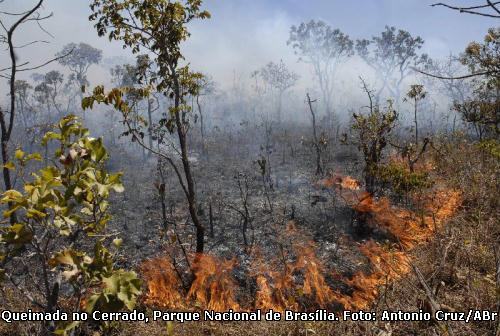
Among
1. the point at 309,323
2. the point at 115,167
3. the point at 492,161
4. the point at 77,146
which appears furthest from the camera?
the point at 115,167

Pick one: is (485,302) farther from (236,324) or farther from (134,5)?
(134,5)

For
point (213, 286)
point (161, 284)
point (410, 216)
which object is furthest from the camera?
point (410, 216)

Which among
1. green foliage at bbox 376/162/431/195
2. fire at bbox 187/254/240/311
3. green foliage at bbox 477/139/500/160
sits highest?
green foliage at bbox 477/139/500/160

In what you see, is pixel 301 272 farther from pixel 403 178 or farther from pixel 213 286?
pixel 403 178

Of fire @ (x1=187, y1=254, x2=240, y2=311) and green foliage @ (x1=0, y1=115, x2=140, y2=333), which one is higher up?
green foliage @ (x1=0, y1=115, x2=140, y2=333)

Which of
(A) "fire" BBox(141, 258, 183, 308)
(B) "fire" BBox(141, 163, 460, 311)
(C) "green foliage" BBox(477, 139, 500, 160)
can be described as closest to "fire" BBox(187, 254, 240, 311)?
(B) "fire" BBox(141, 163, 460, 311)

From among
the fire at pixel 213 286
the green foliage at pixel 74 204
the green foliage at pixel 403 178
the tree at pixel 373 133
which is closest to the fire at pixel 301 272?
the fire at pixel 213 286

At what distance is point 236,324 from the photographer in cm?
473

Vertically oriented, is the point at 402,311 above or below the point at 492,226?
below

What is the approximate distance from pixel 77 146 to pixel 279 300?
4907 mm

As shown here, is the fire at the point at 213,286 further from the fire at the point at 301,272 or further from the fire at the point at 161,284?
the fire at the point at 161,284

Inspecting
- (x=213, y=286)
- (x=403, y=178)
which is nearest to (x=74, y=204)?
(x=213, y=286)

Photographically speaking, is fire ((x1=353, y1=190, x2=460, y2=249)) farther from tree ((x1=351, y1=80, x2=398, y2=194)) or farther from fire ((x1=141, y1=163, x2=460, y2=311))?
tree ((x1=351, y1=80, x2=398, y2=194))

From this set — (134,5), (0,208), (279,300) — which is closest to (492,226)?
(279,300)
